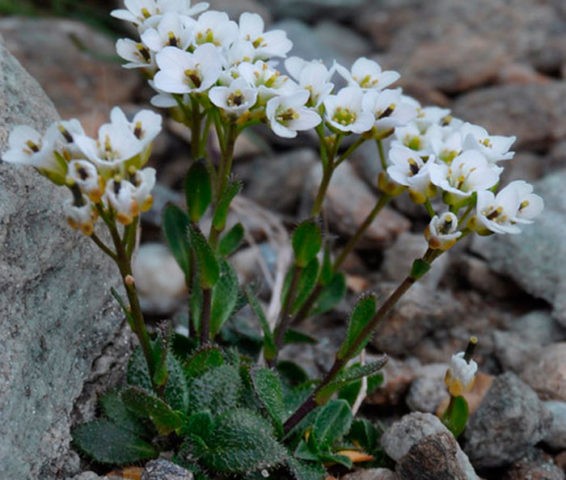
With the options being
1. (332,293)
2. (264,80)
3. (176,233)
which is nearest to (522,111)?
(332,293)

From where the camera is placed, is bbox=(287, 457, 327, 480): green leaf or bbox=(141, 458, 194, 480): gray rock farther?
bbox=(287, 457, 327, 480): green leaf

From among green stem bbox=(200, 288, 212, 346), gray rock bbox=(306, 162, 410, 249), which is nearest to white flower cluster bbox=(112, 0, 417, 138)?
green stem bbox=(200, 288, 212, 346)

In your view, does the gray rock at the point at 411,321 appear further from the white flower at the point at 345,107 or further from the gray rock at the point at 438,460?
the white flower at the point at 345,107

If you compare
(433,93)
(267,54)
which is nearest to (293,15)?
(433,93)

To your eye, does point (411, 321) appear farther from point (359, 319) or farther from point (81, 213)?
point (81, 213)

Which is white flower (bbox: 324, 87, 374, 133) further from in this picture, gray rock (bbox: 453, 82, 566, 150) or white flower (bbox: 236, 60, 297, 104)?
gray rock (bbox: 453, 82, 566, 150)

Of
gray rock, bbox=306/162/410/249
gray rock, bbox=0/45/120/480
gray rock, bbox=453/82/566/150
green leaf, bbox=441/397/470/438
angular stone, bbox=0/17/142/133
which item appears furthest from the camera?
angular stone, bbox=0/17/142/133
